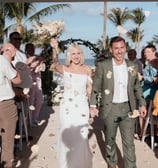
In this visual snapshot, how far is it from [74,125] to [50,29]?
1.27 meters

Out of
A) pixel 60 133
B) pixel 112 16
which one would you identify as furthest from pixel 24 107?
pixel 112 16

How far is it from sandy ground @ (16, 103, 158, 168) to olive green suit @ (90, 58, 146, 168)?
0.85 m

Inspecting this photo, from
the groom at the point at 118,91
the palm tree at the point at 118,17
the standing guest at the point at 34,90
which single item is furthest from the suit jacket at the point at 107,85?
the palm tree at the point at 118,17

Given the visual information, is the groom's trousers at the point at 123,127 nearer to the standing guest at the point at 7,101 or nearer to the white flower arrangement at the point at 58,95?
the white flower arrangement at the point at 58,95

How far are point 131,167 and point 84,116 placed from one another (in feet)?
2.78

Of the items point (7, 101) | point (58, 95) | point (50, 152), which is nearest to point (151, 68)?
point (58, 95)

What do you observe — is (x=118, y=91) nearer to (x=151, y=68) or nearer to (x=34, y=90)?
(x=151, y=68)

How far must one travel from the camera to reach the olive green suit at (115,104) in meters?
5.11

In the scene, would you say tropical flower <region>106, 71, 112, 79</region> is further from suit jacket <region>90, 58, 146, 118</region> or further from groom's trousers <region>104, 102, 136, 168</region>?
groom's trousers <region>104, 102, 136, 168</region>

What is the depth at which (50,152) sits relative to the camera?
6906 millimetres

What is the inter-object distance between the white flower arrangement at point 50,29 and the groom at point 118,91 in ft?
1.99

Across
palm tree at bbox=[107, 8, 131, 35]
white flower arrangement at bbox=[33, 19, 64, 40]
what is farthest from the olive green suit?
palm tree at bbox=[107, 8, 131, 35]

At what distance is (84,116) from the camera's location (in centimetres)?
555

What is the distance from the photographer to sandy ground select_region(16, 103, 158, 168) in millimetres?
6195
